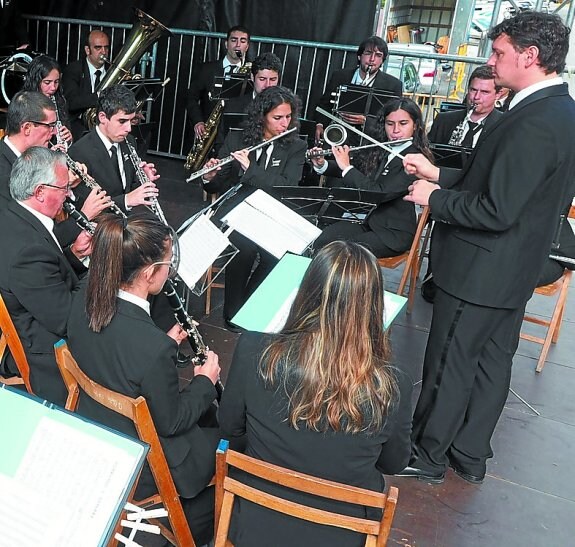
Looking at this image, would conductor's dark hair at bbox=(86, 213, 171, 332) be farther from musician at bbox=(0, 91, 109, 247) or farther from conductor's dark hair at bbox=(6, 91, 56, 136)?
conductor's dark hair at bbox=(6, 91, 56, 136)

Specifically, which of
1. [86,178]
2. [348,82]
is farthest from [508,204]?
[348,82]

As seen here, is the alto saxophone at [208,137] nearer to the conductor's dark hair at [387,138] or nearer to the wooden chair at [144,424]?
the conductor's dark hair at [387,138]

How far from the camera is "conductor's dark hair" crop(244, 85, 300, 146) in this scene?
12.1ft

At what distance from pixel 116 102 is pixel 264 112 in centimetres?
90

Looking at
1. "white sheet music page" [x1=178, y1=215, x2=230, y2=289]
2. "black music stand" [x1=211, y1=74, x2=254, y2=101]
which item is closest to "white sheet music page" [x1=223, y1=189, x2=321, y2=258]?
"white sheet music page" [x1=178, y1=215, x2=230, y2=289]

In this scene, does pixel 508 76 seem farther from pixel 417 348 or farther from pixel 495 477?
pixel 417 348

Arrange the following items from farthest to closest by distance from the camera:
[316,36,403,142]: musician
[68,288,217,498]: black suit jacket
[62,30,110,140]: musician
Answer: [62,30,110,140]: musician < [316,36,403,142]: musician < [68,288,217,498]: black suit jacket

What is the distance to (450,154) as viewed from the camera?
149 inches

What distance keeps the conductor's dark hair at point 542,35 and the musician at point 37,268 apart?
1.78 m

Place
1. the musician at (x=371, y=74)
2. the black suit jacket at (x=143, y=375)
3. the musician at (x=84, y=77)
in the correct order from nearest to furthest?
1. the black suit jacket at (x=143, y=375)
2. the musician at (x=371, y=74)
3. the musician at (x=84, y=77)

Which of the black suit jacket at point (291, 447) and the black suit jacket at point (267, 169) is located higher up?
the black suit jacket at point (267, 169)

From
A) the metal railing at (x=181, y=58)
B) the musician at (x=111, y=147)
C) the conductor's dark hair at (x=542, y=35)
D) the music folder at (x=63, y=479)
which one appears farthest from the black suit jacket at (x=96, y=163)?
the metal railing at (x=181, y=58)

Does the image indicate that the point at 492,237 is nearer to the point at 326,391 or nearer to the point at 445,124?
the point at 326,391

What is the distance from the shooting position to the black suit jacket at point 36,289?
84.3 inches
